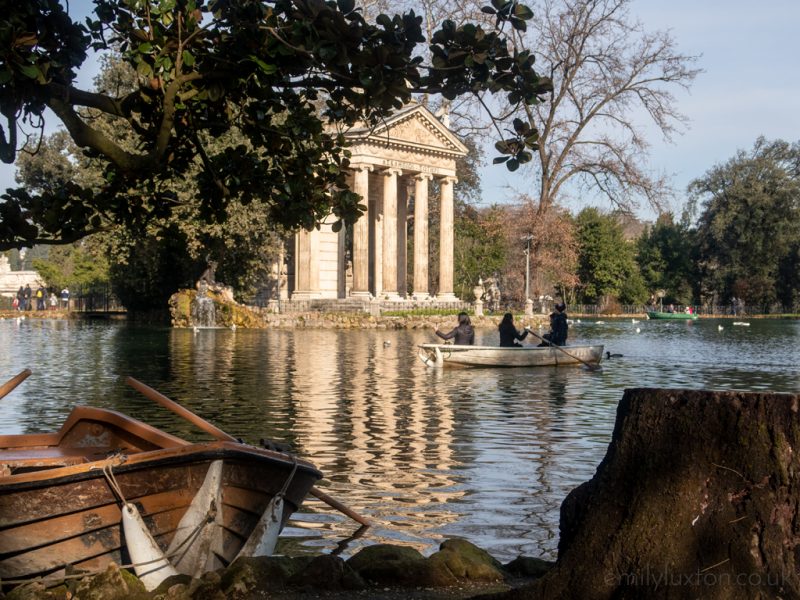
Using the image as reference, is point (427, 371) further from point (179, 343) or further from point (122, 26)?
point (122, 26)

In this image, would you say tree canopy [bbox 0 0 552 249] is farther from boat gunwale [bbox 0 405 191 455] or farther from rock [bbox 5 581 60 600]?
rock [bbox 5 581 60 600]

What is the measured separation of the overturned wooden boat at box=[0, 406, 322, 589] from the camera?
682 centimetres

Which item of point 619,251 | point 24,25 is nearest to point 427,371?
point 24,25

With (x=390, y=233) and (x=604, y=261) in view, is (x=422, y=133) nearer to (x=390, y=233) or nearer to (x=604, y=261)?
(x=390, y=233)

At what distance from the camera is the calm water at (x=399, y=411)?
10.1m

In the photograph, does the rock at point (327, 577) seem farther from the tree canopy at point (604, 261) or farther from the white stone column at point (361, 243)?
the tree canopy at point (604, 261)

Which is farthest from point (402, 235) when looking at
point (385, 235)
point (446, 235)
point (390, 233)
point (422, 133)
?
point (422, 133)

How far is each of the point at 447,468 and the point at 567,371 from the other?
16.9 m

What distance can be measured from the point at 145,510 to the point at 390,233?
212ft

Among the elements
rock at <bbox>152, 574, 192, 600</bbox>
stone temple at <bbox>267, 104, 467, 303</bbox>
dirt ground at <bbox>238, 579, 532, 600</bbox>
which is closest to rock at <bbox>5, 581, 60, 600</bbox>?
rock at <bbox>152, 574, 192, 600</bbox>

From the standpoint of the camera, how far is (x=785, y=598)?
17.6ft

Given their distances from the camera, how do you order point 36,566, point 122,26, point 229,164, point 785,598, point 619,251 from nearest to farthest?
point 785,598 < point 36,566 < point 122,26 < point 229,164 < point 619,251

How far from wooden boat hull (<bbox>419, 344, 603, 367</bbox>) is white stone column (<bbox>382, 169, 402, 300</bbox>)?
132 ft

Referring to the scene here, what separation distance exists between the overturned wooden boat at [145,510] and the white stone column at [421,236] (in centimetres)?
6678
